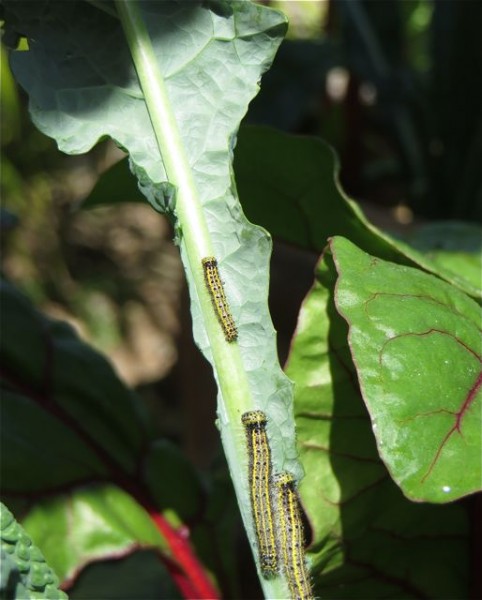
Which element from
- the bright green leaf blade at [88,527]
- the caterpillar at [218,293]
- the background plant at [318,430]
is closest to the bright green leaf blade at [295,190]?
the background plant at [318,430]

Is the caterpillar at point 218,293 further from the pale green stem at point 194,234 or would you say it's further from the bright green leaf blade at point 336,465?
the bright green leaf blade at point 336,465

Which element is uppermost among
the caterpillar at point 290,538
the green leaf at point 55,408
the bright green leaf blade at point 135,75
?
the bright green leaf blade at point 135,75

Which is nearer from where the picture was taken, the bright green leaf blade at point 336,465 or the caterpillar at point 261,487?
the caterpillar at point 261,487

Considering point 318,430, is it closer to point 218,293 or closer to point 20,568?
point 218,293

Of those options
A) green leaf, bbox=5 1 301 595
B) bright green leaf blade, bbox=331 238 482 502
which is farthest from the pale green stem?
bright green leaf blade, bbox=331 238 482 502

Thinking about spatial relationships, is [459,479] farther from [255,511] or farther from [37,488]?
[37,488]

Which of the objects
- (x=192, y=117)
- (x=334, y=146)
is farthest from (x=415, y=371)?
(x=334, y=146)

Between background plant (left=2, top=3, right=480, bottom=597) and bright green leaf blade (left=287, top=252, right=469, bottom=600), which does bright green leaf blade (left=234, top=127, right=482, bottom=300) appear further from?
bright green leaf blade (left=287, top=252, right=469, bottom=600)

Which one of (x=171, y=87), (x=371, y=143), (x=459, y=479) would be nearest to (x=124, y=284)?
(x=371, y=143)
